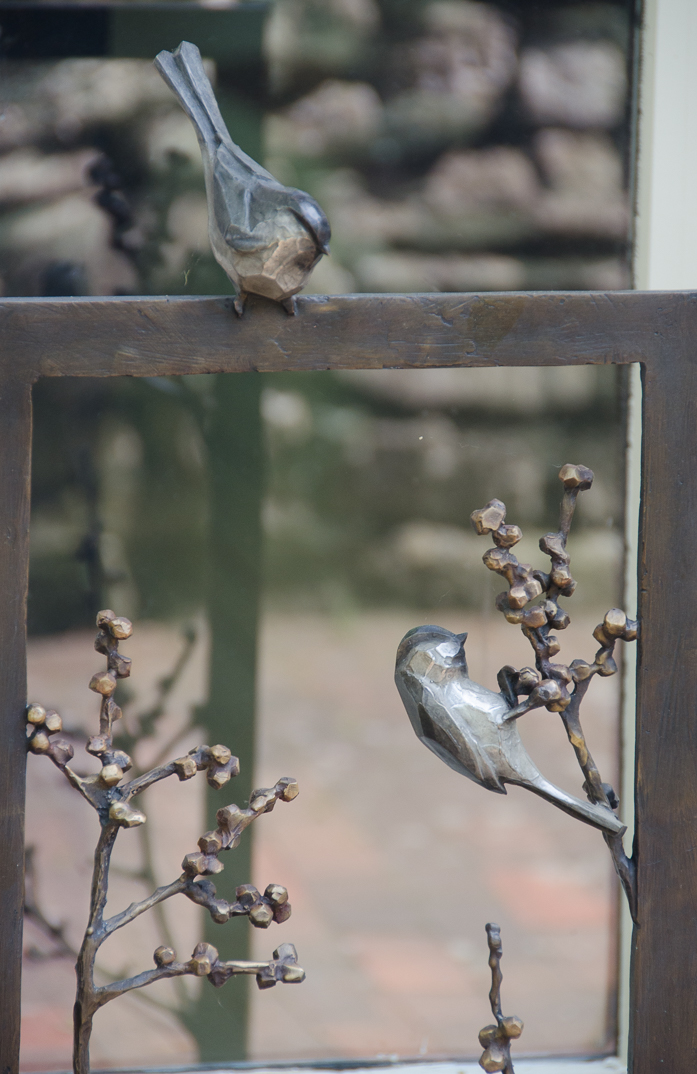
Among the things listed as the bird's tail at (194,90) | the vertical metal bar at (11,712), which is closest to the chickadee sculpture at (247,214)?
the bird's tail at (194,90)

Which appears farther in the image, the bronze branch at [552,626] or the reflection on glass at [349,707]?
the reflection on glass at [349,707]

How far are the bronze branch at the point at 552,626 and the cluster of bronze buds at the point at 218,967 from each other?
0.21 metres

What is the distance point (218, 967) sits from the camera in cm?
54

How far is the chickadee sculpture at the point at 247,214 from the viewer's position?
50 centimetres

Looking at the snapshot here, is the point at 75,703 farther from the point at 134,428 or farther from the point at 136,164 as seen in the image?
the point at 136,164

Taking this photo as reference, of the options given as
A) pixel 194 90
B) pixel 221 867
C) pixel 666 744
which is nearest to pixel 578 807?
pixel 666 744

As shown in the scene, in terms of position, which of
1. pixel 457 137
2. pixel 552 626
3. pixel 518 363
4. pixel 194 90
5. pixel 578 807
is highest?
pixel 457 137

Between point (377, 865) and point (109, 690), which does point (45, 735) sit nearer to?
point (109, 690)

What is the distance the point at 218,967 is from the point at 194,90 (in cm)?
52

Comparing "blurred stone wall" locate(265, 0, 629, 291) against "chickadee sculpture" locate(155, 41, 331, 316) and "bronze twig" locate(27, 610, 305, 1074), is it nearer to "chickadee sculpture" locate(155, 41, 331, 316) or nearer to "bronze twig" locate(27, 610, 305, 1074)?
"chickadee sculpture" locate(155, 41, 331, 316)

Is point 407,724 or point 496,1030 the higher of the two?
point 407,724

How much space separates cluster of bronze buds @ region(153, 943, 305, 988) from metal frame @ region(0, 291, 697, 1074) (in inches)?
3.5

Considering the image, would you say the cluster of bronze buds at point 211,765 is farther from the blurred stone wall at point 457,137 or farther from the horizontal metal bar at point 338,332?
the blurred stone wall at point 457,137

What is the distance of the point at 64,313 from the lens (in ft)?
1.75
